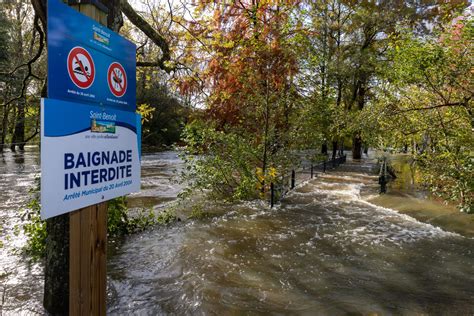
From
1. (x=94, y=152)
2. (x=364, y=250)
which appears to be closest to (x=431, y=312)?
(x=364, y=250)

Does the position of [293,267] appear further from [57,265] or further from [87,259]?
[87,259]

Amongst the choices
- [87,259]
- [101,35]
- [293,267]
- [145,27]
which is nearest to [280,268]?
[293,267]

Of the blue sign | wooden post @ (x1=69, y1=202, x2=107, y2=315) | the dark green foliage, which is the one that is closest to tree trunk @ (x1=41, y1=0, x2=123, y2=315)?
wooden post @ (x1=69, y1=202, x2=107, y2=315)

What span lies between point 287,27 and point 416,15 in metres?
14.2

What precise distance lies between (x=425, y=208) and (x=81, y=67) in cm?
986

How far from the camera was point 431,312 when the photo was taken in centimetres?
390

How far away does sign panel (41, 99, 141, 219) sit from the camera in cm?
164

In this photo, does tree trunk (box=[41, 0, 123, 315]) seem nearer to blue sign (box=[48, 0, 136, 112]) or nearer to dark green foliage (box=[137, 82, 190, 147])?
blue sign (box=[48, 0, 136, 112])

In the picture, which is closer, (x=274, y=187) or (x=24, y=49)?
(x=274, y=187)

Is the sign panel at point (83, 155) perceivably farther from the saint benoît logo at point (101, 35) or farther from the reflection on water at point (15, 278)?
the reflection on water at point (15, 278)

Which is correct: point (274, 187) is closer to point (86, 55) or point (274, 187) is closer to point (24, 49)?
point (86, 55)

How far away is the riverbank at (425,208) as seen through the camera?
778 centimetres

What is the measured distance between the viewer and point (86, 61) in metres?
1.88

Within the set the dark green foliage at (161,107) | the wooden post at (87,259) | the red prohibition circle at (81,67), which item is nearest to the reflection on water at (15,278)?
the wooden post at (87,259)
